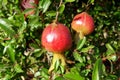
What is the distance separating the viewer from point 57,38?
48.8 inches

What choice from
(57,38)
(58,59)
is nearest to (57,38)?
(57,38)

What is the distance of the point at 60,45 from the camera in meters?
1.24

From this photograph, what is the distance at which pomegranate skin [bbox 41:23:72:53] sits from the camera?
1237mm

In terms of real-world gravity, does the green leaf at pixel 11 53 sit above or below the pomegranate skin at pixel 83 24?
below

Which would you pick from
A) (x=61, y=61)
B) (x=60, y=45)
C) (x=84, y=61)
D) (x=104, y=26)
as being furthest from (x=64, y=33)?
(x=104, y=26)

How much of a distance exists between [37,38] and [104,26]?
56 cm

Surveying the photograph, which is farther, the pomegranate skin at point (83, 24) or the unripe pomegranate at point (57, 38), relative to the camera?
the pomegranate skin at point (83, 24)

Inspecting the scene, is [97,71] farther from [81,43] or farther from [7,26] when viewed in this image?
[7,26]

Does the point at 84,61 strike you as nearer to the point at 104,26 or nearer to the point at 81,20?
the point at 81,20

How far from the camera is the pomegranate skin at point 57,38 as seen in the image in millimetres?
1237

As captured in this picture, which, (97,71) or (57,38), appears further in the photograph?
(57,38)

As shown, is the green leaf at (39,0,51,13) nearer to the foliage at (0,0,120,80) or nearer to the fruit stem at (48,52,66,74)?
the foliage at (0,0,120,80)

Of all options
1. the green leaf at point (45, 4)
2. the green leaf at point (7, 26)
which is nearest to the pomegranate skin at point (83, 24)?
the green leaf at point (45, 4)

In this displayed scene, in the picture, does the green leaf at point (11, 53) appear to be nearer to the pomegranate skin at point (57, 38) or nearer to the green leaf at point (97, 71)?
the pomegranate skin at point (57, 38)
